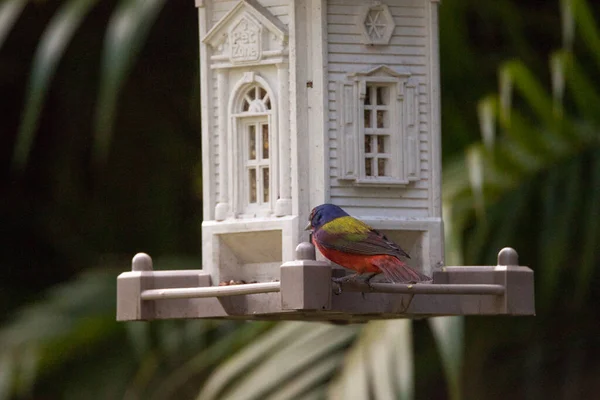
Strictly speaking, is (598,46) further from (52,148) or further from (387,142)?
(52,148)

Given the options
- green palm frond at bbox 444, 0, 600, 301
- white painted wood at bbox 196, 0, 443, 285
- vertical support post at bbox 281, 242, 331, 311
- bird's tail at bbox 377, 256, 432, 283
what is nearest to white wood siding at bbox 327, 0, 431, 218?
white painted wood at bbox 196, 0, 443, 285

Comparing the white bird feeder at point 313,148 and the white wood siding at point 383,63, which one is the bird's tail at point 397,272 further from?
the white wood siding at point 383,63

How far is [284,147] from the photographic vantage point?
17.5 ft

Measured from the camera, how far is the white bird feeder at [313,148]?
5316 millimetres

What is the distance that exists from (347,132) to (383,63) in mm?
284

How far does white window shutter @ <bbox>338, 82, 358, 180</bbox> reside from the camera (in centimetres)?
534

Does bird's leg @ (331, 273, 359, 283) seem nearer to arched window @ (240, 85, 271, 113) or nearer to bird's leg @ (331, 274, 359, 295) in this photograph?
bird's leg @ (331, 274, 359, 295)

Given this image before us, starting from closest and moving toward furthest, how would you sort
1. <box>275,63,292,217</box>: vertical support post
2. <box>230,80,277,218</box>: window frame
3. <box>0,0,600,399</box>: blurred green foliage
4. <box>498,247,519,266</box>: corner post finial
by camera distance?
1. <box>275,63,292,217</box>: vertical support post
2. <box>230,80,277,218</box>: window frame
3. <box>498,247,519,266</box>: corner post finial
4. <box>0,0,600,399</box>: blurred green foliage

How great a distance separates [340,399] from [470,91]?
2.58 meters

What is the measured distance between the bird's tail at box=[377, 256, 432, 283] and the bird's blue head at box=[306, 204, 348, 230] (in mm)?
211

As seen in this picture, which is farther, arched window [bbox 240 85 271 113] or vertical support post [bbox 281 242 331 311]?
arched window [bbox 240 85 271 113]

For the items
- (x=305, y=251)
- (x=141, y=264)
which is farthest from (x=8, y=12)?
(x=305, y=251)

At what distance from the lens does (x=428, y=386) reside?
935 centimetres

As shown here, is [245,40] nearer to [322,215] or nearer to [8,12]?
[322,215]
